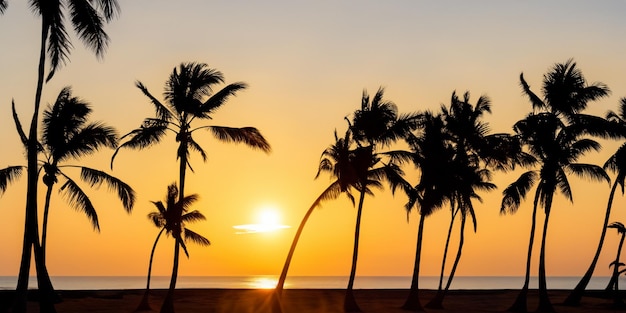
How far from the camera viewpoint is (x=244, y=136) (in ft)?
131

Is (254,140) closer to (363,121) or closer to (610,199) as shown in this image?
(363,121)

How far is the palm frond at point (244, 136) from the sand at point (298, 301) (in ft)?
41.4

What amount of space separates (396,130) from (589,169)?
12.9m

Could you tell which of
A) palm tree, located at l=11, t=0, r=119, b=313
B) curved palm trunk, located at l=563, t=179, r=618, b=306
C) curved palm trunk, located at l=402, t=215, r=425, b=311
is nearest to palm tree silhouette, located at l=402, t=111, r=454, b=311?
curved palm trunk, located at l=402, t=215, r=425, b=311

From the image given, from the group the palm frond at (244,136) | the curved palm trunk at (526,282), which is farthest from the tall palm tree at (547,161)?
the palm frond at (244,136)

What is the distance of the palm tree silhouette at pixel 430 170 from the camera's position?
169 feet

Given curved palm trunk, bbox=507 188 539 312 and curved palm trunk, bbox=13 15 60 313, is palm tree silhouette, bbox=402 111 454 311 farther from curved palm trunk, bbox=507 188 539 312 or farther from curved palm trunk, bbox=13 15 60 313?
curved palm trunk, bbox=13 15 60 313

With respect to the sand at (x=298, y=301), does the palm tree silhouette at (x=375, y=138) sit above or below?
above

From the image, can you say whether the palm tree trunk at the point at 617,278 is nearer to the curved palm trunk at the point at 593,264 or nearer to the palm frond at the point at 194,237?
the curved palm trunk at the point at 593,264

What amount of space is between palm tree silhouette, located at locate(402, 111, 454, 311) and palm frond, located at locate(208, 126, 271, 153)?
44.1 ft

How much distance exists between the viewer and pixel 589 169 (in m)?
51.6

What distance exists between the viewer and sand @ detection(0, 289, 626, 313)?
49.6 m

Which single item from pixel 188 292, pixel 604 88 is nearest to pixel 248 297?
pixel 188 292

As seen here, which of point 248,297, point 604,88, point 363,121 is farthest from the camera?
point 248,297
